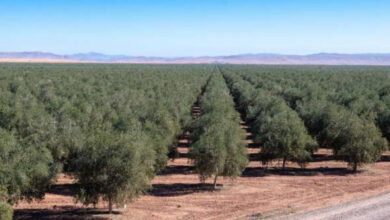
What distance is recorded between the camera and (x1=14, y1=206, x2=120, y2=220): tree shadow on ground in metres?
24.2

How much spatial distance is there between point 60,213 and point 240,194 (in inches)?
447

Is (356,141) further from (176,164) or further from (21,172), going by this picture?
(21,172)

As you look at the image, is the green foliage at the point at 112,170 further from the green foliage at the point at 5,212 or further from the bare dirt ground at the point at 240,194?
the green foliage at the point at 5,212

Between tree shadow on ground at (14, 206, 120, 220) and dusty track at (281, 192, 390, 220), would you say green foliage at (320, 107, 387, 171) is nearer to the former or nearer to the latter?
dusty track at (281, 192, 390, 220)

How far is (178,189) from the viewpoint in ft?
99.5

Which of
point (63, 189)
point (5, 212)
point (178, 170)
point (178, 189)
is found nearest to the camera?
point (5, 212)

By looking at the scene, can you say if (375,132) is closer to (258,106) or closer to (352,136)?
(352,136)

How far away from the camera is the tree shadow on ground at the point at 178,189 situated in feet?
96.3

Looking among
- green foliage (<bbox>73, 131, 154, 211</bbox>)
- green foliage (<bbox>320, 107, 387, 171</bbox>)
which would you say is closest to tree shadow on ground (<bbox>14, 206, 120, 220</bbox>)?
green foliage (<bbox>73, 131, 154, 211</bbox>)

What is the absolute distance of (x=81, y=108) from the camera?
43094mm

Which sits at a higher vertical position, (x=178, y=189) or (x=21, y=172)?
(x=21, y=172)

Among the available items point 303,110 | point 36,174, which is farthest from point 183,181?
point 303,110

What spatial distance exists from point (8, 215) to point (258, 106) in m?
38.7

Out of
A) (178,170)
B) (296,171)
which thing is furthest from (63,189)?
(296,171)
